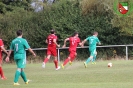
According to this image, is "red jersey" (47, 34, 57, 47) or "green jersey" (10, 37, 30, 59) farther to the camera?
"red jersey" (47, 34, 57, 47)

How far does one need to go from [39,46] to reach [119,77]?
2766 centimetres

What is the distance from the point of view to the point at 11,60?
44469mm

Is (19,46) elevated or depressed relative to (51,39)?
elevated

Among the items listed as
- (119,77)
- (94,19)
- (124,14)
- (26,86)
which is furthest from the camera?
(94,19)

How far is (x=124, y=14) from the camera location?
42500mm

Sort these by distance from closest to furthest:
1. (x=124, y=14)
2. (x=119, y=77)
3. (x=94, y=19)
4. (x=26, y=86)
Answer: (x=26, y=86) → (x=119, y=77) → (x=124, y=14) → (x=94, y=19)

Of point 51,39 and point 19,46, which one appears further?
point 51,39

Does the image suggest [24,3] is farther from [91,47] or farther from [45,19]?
[91,47]

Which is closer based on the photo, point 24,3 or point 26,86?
point 26,86

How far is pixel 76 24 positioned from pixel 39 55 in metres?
5.08

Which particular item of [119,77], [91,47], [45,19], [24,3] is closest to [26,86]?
[119,77]

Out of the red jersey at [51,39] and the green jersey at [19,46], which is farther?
the red jersey at [51,39]

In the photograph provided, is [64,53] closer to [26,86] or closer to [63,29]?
[63,29]

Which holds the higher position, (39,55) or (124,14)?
(124,14)
